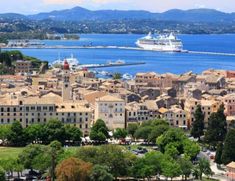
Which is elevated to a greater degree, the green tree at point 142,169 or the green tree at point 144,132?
the green tree at point 142,169

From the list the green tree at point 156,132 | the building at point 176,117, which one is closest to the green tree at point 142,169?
the green tree at point 156,132

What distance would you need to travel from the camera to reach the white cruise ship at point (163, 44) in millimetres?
133863

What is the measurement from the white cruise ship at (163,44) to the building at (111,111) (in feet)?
295

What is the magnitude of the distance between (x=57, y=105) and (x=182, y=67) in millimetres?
51216

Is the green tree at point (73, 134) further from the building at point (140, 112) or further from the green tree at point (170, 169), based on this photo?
the green tree at point (170, 169)

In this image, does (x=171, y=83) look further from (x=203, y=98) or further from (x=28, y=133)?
(x=28, y=133)

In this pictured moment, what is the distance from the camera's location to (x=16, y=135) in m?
38.3

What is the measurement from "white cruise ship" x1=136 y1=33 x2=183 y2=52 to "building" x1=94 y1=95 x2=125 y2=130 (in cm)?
8984

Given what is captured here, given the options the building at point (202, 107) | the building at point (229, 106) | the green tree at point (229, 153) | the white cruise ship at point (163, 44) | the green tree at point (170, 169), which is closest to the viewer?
the green tree at point (170, 169)

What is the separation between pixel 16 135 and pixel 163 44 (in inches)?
3945

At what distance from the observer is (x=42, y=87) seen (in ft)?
174

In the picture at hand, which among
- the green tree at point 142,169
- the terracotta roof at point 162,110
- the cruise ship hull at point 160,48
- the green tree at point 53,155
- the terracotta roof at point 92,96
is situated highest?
the green tree at point 53,155

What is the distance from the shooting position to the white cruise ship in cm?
13386

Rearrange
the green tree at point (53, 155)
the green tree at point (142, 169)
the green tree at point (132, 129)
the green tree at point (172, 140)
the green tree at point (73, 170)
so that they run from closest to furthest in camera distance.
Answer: the green tree at point (73, 170) → the green tree at point (53, 155) → the green tree at point (142, 169) → the green tree at point (172, 140) → the green tree at point (132, 129)
